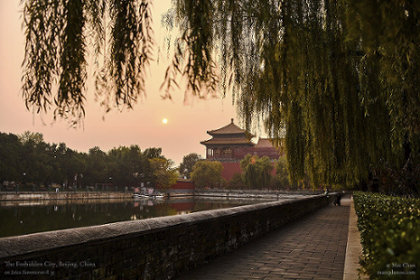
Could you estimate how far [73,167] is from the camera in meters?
56.8

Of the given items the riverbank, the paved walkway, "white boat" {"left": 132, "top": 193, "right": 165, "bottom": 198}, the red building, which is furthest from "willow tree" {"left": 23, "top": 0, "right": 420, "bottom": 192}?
the red building

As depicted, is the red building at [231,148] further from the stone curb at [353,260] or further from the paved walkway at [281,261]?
the stone curb at [353,260]

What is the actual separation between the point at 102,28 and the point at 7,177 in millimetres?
50363

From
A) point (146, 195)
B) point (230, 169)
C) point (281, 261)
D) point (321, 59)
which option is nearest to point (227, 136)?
point (230, 169)

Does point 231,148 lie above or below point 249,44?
above

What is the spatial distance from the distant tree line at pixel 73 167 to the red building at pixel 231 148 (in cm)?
908

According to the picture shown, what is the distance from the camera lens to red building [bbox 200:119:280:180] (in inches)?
2751

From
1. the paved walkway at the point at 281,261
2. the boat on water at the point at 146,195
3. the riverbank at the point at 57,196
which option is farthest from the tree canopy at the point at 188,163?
the paved walkway at the point at 281,261

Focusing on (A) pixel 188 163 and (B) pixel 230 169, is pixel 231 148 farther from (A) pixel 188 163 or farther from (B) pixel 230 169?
(A) pixel 188 163

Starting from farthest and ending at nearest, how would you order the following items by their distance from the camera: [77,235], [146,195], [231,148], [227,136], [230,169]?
1. [227,136]
2. [231,148]
3. [230,169]
4. [146,195]
5. [77,235]

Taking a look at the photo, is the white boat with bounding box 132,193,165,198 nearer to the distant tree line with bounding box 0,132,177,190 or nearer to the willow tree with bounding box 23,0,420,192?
the distant tree line with bounding box 0,132,177,190

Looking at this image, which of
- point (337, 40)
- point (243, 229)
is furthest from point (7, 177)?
point (337, 40)

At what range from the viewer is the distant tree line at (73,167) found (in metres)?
47.9

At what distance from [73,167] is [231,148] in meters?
29.3
